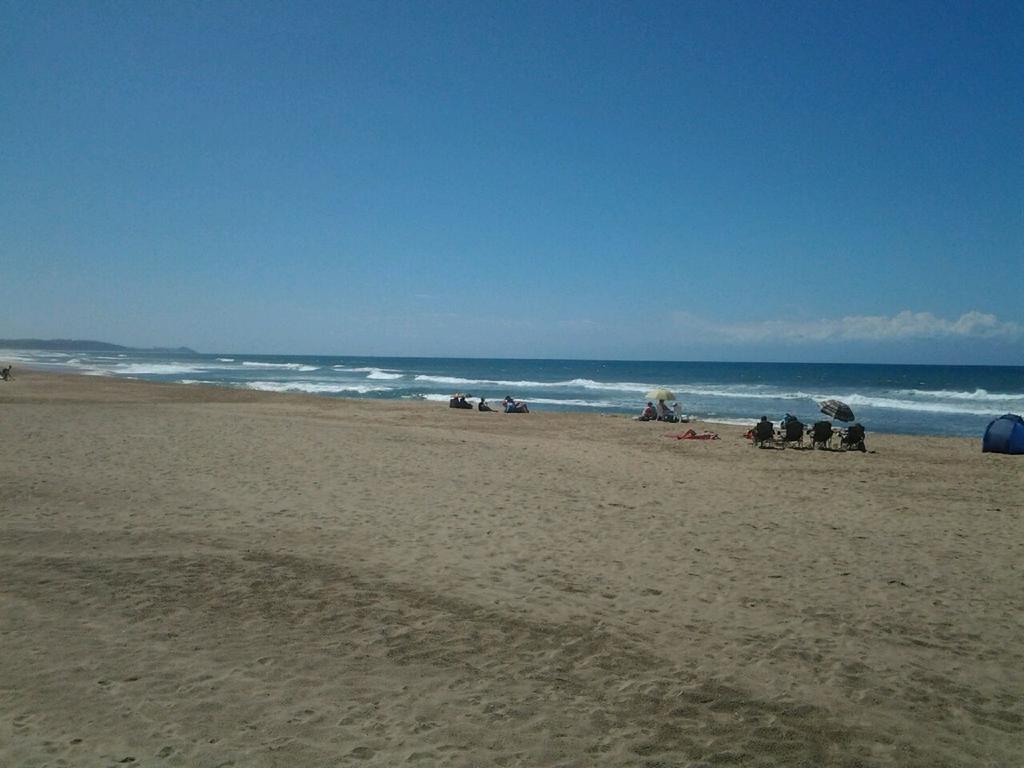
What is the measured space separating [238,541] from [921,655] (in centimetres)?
606

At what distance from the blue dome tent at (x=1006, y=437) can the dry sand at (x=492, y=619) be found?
6479mm

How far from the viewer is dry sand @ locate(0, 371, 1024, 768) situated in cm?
366

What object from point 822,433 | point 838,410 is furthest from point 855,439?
point 838,410

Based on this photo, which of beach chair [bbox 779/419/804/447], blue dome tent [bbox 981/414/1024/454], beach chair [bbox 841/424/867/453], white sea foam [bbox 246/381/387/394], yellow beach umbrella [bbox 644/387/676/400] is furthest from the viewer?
white sea foam [bbox 246/381/387/394]

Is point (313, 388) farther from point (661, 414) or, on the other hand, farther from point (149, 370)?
point (149, 370)

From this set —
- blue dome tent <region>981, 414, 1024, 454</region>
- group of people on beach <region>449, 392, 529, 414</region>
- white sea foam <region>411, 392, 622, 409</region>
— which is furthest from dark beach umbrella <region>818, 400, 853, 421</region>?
white sea foam <region>411, 392, 622, 409</region>

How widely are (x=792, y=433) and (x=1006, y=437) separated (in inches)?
192

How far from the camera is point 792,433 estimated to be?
16891mm

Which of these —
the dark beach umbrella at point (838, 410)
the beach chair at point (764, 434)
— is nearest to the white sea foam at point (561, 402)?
the dark beach umbrella at point (838, 410)

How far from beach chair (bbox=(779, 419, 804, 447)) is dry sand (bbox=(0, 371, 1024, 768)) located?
19.5ft

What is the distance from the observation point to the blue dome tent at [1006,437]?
16203mm

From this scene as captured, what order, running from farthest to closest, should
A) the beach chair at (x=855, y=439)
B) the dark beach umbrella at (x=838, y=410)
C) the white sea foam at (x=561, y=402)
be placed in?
the white sea foam at (x=561, y=402) < the dark beach umbrella at (x=838, y=410) < the beach chair at (x=855, y=439)

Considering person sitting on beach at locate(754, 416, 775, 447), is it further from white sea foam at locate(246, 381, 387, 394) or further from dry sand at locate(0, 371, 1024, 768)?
white sea foam at locate(246, 381, 387, 394)

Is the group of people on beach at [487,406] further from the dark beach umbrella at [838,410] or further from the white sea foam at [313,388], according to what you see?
the white sea foam at [313,388]
